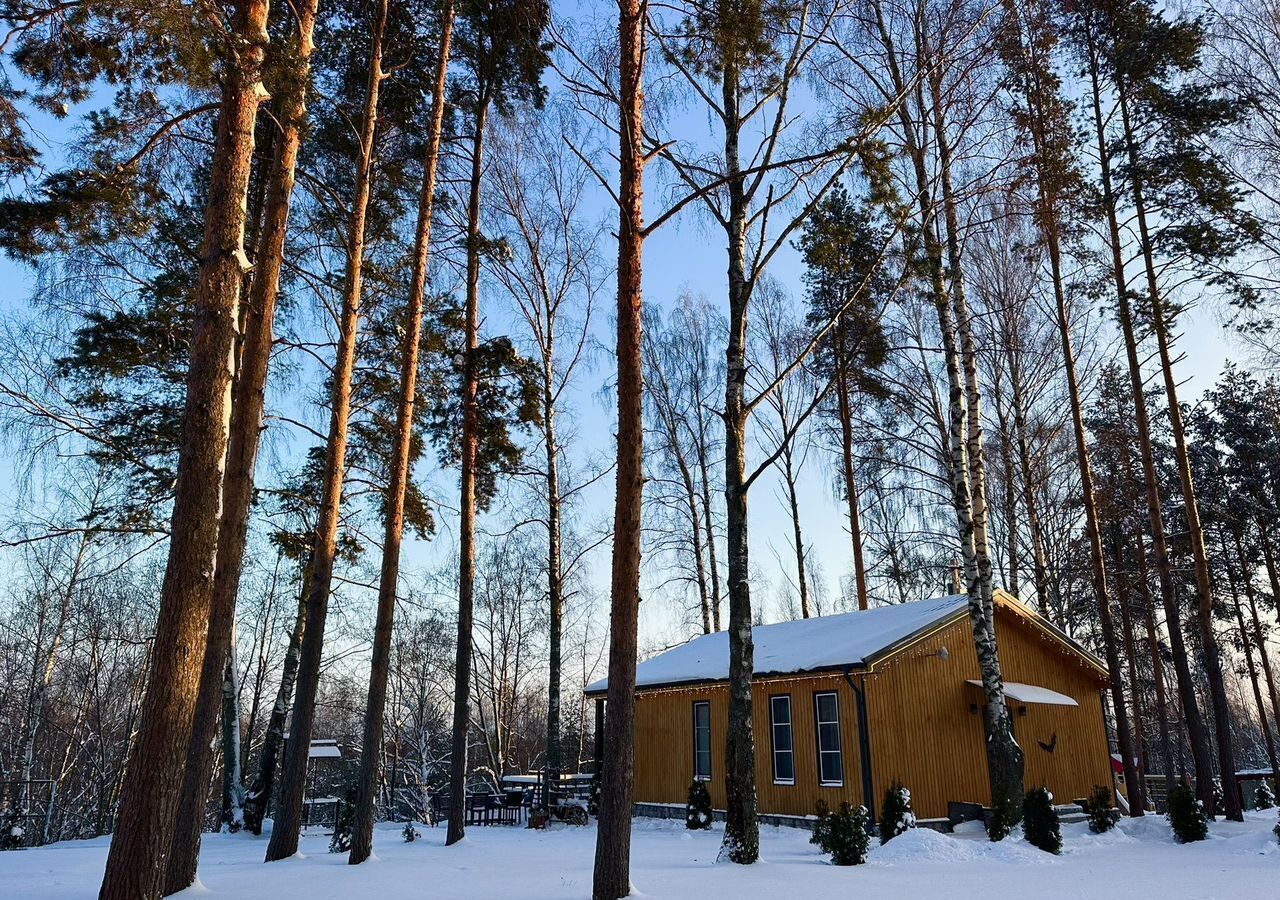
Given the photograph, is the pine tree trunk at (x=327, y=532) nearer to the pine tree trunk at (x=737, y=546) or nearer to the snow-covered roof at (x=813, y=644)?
the pine tree trunk at (x=737, y=546)

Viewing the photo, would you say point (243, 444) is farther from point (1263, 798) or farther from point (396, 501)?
point (1263, 798)

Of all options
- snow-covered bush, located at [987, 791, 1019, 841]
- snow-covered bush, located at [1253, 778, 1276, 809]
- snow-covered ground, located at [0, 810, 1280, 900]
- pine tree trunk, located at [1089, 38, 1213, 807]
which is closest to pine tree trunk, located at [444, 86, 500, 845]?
snow-covered ground, located at [0, 810, 1280, 900]

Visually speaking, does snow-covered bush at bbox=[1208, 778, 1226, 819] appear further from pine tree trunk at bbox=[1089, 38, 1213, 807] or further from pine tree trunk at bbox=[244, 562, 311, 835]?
pine tree trunk at bbox=[244, 562, 311, 835]

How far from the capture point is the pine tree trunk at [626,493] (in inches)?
237

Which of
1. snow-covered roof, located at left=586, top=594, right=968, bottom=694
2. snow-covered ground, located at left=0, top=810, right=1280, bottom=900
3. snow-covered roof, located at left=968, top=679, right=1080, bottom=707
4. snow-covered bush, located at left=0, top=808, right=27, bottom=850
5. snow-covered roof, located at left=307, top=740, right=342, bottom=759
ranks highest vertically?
snow-covered roof, located at left=586, top=594, right=968, bottom=694

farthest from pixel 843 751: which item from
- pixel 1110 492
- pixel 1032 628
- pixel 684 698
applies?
pixel 1110 492

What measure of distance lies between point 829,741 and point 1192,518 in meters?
6.63

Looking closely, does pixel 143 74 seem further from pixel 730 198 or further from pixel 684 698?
pixel 684 698

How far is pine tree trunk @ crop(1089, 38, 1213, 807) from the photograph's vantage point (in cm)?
1241

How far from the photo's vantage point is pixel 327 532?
9.31 m

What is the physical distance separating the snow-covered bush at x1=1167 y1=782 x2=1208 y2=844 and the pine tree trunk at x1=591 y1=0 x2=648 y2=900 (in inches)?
315

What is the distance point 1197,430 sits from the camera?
22.8m

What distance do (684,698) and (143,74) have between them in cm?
1348

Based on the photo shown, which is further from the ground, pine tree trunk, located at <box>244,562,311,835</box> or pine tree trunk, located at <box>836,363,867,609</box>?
pine tree trunk, located at <box>836,363,867,609</box>
